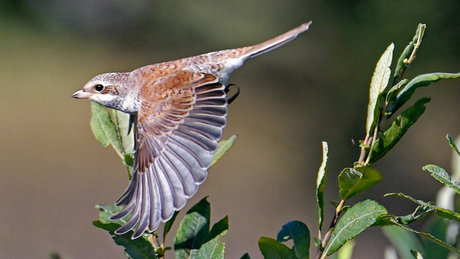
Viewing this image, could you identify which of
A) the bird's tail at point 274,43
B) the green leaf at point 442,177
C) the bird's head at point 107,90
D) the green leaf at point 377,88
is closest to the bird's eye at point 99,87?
the bird's head at point 107,90

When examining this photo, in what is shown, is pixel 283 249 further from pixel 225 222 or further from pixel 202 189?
pixel 202 189

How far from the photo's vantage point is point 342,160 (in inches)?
249

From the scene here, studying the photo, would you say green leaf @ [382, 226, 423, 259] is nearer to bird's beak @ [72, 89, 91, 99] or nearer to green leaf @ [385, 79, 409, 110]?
green leaf @ [385, 79, 409, 110]

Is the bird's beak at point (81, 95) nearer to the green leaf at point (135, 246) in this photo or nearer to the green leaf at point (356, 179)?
the green leaf at point (135, 246)

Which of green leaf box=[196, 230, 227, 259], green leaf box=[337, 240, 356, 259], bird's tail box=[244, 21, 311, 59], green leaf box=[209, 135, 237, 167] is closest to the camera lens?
green leaf box=[196, 230, 227, 259]

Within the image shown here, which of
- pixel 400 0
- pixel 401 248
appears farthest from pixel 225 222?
pixel 400 0

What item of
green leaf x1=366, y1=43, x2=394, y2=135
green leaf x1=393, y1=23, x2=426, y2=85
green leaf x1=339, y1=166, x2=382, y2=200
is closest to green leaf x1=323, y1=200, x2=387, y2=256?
green leaf x1=339, y1=166, x2=382, y2=200

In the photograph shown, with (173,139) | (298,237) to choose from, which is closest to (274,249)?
(298,237)

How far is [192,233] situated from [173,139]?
72 cm

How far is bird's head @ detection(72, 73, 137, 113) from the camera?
2.10m

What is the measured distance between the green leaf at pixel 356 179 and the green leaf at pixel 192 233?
13.3 inches

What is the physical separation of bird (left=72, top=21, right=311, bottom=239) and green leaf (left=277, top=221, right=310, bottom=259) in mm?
323

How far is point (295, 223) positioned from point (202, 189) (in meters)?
5.29

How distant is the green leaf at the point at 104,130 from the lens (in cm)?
130
